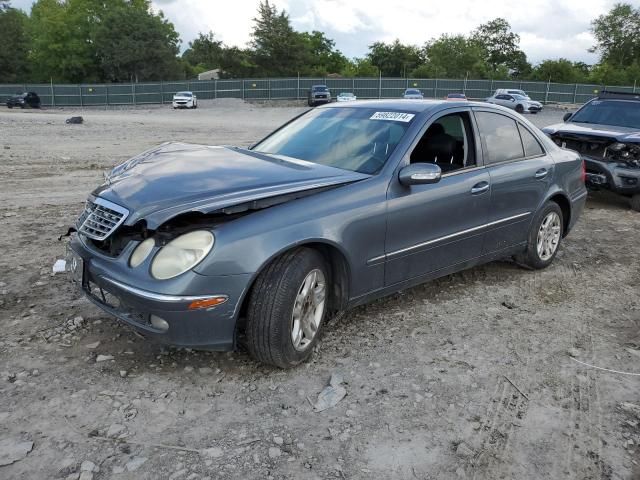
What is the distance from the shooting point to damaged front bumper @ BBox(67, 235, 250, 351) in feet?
9.77

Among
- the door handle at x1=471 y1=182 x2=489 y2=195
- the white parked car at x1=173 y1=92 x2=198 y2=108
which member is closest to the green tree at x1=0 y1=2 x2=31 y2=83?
the white parked car at x1=173 y1=92 x2=198 y2=108

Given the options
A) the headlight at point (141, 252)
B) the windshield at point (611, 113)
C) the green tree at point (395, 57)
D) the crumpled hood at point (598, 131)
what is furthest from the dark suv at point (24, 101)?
the green tree at point (395, 57)

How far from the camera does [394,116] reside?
4.30m

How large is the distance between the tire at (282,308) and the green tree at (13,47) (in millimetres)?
72164

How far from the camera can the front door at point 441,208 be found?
3.88 metres

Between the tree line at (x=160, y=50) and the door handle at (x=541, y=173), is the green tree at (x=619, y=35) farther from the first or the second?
the door handle at (x=541, y=173)

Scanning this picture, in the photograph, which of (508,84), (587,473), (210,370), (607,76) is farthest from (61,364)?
(607,76)

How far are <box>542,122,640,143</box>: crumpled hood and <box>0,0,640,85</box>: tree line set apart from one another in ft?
198

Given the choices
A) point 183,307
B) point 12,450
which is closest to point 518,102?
point 183,307

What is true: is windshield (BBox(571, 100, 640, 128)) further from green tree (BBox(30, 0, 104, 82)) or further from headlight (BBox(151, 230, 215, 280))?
green tree (BBox(30, 0, 104, 82))

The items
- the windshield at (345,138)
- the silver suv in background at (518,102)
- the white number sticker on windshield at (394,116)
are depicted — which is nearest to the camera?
the windshield at (345,138)

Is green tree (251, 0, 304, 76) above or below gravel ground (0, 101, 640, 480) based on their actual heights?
above

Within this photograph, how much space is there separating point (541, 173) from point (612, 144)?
12.9 feet

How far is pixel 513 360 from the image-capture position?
12.2ft
